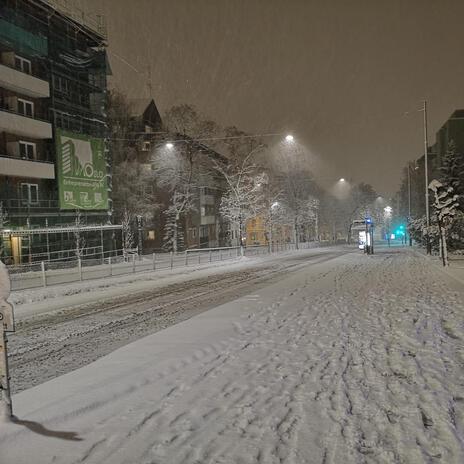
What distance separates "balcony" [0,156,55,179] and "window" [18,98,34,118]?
3.22 meters

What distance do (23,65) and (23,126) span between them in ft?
14.2

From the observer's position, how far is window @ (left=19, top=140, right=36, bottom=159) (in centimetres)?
3222

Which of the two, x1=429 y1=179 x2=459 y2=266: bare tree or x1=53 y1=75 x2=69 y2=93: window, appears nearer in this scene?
x1=429 y1=179 x2=459 y2=266: bare tree

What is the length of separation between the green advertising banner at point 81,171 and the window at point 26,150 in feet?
5.19

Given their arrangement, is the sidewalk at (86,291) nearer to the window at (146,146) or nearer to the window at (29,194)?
the window at (29,194)

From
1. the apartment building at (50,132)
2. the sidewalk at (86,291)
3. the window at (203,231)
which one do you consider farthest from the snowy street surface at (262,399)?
the window at (203,231)

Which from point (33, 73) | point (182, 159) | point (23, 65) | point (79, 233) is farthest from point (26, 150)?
point (182, 159)

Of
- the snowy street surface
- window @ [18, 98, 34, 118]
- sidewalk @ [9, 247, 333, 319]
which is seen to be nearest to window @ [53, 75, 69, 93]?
window @ [18, 98, 34, 118]

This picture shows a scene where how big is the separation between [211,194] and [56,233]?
32537mm

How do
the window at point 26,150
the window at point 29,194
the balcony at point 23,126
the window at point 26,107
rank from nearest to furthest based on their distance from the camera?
the balcony at point 23,126 → the window at point 29,194 → the window at point 26,107 → the window at point 26,150

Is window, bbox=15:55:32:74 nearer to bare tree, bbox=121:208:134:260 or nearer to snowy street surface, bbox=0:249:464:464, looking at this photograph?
bare tree, bbox=121:208:134:260

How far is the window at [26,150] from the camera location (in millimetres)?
32219

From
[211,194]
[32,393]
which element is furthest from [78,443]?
[211,194]

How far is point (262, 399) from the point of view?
561cm
